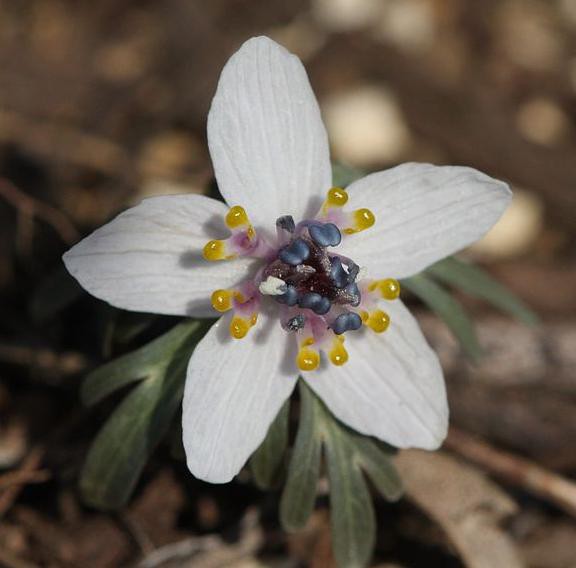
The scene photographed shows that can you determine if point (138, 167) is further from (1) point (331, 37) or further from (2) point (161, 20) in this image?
(1) point (331, 37)

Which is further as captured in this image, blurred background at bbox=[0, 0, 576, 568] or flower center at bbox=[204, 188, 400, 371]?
blurred background at bbox=[0, 0, 576, 568]

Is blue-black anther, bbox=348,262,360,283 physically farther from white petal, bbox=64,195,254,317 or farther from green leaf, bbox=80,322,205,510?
green leaf, bbox=80,322,205,510

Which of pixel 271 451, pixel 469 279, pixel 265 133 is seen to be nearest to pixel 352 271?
pixel 265 133

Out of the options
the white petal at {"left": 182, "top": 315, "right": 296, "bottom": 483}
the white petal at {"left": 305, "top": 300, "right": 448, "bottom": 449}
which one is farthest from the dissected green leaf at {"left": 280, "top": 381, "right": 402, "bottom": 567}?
the white petal at {"left": 182, "top": 315, "right": 296, "bottom": 483}

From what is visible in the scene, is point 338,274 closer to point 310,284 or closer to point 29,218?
point 310,284

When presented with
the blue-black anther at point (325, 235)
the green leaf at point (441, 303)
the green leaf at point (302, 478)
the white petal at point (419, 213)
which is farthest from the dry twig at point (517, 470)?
the blue-black anther at point (325, 235)

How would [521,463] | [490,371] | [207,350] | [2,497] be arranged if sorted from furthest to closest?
1. [490,371]
2. [521,463]
3. [2,497]
4. [207,350]

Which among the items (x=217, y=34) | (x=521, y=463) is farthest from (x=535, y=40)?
(x=521, y=463)
